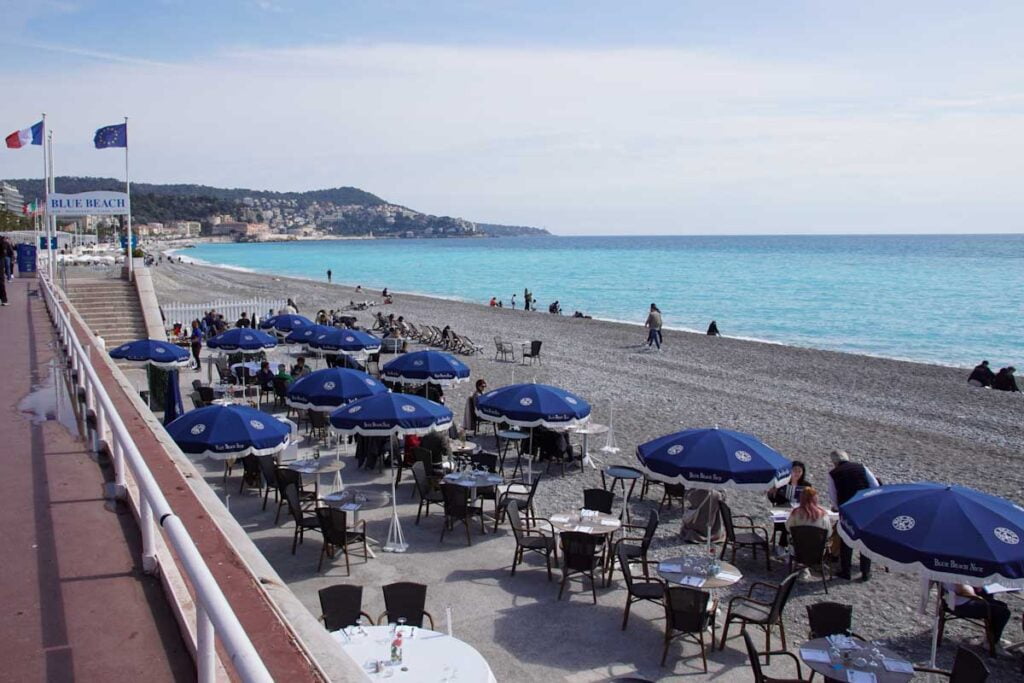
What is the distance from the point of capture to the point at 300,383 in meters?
12.7

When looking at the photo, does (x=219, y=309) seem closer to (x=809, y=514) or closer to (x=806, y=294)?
(x=809, y=514)

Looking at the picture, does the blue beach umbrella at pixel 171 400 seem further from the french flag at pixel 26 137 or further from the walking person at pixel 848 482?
the french flag at pixel 26 137

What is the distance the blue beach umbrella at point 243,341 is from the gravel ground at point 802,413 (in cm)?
457

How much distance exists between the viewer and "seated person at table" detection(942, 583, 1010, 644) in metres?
7.33

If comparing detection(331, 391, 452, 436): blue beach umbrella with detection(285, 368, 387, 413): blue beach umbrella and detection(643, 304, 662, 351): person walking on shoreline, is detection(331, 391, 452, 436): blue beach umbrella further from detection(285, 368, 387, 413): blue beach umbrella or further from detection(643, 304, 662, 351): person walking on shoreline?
detection(643, 304, 662, 351): person walking on shoreline

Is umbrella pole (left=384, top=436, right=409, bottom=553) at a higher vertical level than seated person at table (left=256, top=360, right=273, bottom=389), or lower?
lower

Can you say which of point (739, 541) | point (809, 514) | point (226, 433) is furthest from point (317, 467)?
point (809, 514)

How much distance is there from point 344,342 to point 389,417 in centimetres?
838

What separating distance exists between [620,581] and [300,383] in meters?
6.38

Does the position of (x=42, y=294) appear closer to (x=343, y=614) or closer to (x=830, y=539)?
(x=343, y=614)

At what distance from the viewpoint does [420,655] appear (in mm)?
5465

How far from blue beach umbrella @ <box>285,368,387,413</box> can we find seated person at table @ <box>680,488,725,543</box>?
520cm

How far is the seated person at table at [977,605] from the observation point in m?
7.33

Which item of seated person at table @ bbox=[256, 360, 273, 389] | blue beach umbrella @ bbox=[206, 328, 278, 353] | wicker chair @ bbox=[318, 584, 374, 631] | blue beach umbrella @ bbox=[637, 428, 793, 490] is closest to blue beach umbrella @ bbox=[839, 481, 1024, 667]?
blue beach umbrella @ bbox=[637, 428, 793, 490]
